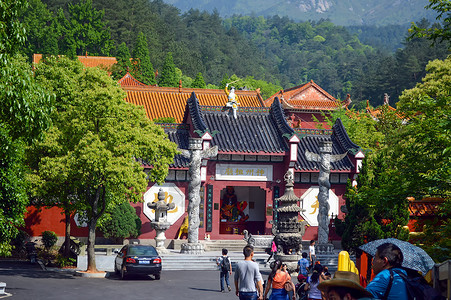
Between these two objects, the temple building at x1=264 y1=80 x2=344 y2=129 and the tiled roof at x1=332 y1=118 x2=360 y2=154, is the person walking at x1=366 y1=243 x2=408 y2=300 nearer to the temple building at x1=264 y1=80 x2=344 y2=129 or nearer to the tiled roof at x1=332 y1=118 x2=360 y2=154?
the tiled roof at x1=332 y1=118 x2=360 y2=154

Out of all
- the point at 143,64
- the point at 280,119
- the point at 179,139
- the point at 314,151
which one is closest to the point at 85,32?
the point at 143,64

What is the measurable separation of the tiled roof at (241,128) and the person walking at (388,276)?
26691 millimetres

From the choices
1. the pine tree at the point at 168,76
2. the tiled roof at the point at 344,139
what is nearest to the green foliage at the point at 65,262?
the tiled roof at the point at 344,139

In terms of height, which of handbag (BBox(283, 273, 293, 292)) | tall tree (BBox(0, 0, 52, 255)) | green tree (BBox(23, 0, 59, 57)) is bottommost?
handbag (BBox(283, 273, 293, 292))

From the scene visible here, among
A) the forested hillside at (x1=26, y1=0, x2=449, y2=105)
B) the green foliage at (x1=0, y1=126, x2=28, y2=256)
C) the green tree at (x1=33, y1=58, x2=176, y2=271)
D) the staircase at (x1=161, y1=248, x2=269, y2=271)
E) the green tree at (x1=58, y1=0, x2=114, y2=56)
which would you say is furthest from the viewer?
the forested hillside at (x1=26, y1=0, x2=449, y2=105)

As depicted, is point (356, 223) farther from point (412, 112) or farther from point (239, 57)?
point (239, 57)

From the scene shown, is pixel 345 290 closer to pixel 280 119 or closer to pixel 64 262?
pixel 64 262

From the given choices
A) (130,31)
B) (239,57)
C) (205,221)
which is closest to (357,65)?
(239,57)

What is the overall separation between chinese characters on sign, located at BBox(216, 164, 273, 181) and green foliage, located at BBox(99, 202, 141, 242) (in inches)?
196

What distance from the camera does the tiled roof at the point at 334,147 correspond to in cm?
3534

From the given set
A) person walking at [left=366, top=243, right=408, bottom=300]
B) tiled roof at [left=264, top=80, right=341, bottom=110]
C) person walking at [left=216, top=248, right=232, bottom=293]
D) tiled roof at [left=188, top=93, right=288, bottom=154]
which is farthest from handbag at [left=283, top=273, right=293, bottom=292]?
tiled roof at [left=264, top=80, right=341, bottom=110]

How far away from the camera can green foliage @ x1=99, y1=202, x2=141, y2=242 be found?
32.2 metres

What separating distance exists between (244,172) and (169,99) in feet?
46.6

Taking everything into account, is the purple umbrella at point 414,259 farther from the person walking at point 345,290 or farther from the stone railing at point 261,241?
the stone railing at point 261,241
